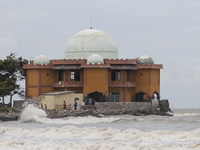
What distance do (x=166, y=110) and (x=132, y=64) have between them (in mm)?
5735

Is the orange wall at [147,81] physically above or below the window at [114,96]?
above

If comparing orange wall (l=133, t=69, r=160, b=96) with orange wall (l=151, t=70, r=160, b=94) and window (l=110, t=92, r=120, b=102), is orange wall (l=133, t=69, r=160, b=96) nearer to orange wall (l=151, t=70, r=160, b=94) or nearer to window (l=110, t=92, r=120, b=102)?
orange wall (l=151, t=70, r=160, b=94)

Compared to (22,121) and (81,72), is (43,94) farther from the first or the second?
(22,121)

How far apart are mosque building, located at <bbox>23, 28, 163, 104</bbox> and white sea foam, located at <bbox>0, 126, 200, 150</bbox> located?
23.6 m

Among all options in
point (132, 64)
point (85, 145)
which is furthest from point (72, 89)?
point (85, 145)

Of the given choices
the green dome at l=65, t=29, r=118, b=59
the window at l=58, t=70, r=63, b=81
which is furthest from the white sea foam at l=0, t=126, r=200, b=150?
the green dome at l=65, t=29, r=118, b=59

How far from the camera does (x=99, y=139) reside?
31.5 m

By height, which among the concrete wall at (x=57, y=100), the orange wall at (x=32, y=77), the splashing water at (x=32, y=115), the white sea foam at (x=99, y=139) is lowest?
the white sea foam at (x=99, y=139)

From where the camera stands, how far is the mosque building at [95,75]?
59.4 m

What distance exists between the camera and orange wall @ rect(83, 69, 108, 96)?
59.0 m

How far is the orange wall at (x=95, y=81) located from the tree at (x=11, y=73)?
7.74 m

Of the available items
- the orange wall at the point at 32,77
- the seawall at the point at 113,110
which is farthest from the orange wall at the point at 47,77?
the seawall at the point at 113,110

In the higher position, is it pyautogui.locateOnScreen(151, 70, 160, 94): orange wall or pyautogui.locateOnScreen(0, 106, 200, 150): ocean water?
pyautogui.locateOnScreen(151, 70, 160, 94): orange wall

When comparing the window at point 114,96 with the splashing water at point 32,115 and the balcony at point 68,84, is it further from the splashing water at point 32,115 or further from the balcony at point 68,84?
the splashing water at point 32,115
